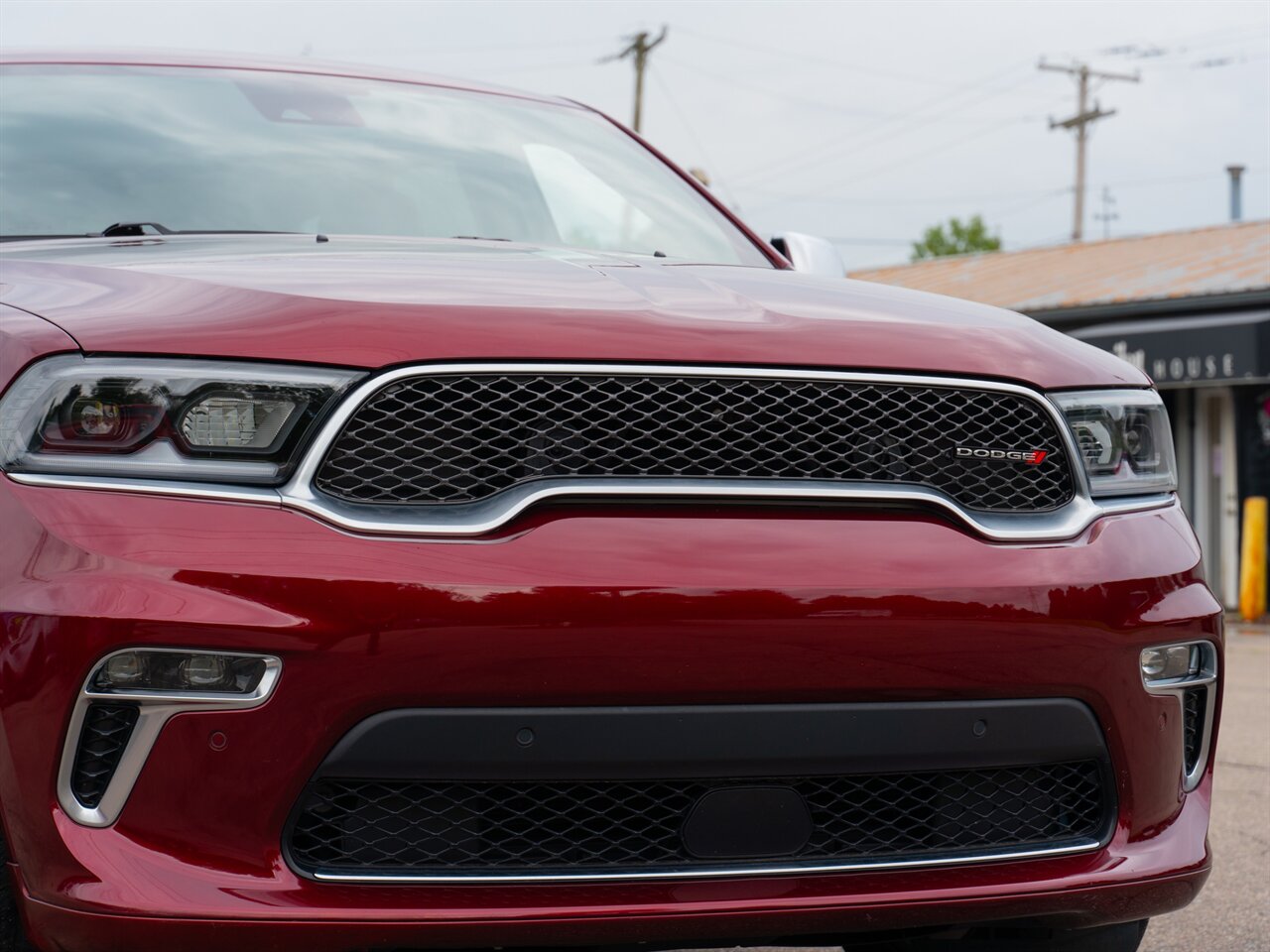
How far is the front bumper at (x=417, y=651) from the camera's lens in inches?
72.6

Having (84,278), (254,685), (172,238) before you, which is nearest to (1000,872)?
(254,685)

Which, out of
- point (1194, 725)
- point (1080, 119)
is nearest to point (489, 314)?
point (1194, 725)

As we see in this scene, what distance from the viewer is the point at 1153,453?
8.01 feet

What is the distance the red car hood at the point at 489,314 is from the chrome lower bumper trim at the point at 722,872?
0.65 metres

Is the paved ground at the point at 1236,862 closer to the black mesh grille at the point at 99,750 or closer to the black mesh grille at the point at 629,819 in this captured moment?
the black mesh grille at the point at 629,819

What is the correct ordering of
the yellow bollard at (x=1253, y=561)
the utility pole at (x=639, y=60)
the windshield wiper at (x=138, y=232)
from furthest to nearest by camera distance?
the utility pole at (x=639, y=60) → the yellow bollard at (x=1253, y=561) → the windshield wiper at (x=138, y=232)

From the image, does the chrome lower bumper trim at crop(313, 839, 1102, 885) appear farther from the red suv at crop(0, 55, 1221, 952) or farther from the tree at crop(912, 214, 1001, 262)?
the tree at crop(912, 214, 1001, 262)

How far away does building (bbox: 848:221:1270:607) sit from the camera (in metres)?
14.8

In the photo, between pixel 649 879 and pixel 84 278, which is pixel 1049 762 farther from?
pixel 84 278

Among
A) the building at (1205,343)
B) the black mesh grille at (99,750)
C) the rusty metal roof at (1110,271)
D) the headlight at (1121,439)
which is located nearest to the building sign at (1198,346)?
the building at (1205,343)

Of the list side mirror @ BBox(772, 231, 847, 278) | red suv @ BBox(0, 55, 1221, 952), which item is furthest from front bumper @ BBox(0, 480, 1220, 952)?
side mirror @ BBox(772, 231, 847, 278)

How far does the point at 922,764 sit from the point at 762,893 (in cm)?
28

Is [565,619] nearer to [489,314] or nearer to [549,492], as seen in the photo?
[549,492]

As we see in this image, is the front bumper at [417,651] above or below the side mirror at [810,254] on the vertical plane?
below
